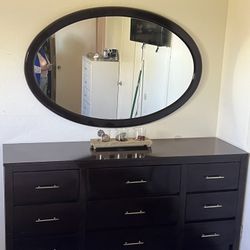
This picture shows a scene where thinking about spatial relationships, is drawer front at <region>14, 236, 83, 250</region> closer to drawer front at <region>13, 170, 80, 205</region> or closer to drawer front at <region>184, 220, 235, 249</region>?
drawer front at <region>13, 170, 80, 205</region>

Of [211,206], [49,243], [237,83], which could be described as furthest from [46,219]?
[237,83]

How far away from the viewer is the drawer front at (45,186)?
2159 millimetres

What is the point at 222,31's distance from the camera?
2691 mm

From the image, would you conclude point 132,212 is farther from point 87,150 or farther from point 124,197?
point 87,150

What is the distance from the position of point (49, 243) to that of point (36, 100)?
2.70 feet

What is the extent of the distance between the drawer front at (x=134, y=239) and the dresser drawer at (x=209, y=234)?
0.32 feet

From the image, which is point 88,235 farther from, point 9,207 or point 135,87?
point 135,87

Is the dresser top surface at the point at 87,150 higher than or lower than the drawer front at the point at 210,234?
higher

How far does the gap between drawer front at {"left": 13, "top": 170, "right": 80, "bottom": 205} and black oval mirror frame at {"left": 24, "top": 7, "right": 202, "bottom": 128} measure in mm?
450

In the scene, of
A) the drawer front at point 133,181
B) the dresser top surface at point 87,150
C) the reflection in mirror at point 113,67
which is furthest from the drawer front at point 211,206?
the reflection in mirror at point 113,67

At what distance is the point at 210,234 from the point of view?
2.53m

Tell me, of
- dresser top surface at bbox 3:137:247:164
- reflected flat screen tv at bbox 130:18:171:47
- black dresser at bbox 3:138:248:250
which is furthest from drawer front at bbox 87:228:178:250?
reflected flat screen tv at bbox 130:18:171:47

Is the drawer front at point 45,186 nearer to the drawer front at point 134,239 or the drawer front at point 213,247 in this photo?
the drawer front at point 134,239

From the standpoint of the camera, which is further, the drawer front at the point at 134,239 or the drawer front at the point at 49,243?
the drawer front at the point at 134,239
